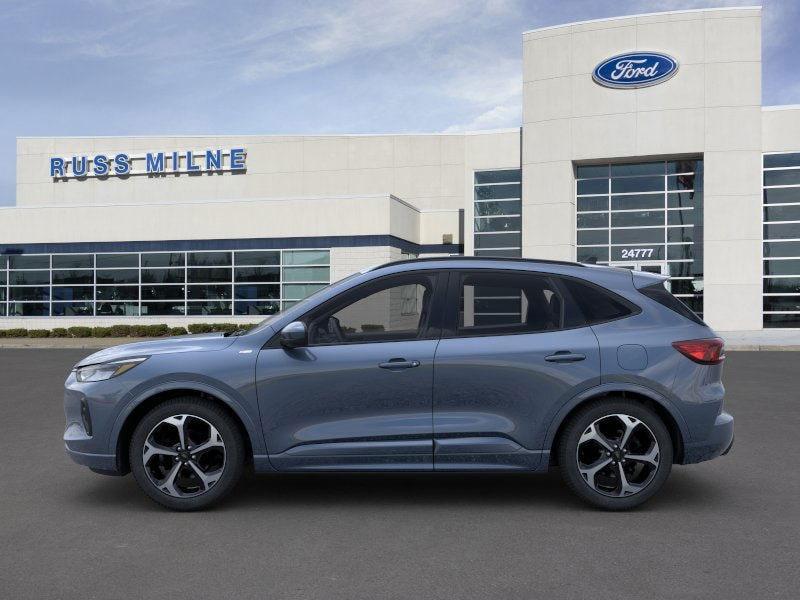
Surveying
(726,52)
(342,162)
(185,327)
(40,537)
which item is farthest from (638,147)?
(40,537)

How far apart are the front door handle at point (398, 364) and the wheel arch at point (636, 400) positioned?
3.36 feet

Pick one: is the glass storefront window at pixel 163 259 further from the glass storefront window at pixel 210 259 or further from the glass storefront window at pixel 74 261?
the glass storefront window at pixel 74 261

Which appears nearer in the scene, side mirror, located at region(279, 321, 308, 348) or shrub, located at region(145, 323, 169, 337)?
side mirror, located at region(279, 321, 308, 348)

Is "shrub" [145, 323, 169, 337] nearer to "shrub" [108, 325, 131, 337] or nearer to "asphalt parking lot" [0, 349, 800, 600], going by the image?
"shrub" [108, 325, 131, 337]

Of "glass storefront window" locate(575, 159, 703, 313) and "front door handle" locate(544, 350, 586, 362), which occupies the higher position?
"glass storefront window" locate(575, 159, 703, 313)

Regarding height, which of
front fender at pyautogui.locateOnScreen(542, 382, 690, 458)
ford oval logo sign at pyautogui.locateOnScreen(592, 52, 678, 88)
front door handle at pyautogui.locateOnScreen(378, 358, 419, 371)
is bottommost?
front fender at pyautogui.locateOnScreen(542, 382, 690, 458)

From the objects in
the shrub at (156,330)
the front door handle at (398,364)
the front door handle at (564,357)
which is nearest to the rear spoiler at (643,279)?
the front door handle at (564,357)

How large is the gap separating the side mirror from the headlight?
1.02 m

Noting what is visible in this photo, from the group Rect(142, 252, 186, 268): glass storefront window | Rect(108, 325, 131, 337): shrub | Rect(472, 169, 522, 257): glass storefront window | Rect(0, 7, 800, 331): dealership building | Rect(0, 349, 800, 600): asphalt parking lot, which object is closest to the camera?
Rect(0, 349, 800, 600): asphalt parking lot

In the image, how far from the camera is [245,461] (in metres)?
5.68

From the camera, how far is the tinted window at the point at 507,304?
5.65 metres

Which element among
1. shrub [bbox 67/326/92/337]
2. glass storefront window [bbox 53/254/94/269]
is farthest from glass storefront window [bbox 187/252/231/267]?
shrub [bbox 67/326/92/337]

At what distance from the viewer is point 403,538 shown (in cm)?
499

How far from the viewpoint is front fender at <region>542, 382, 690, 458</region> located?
217 inches
